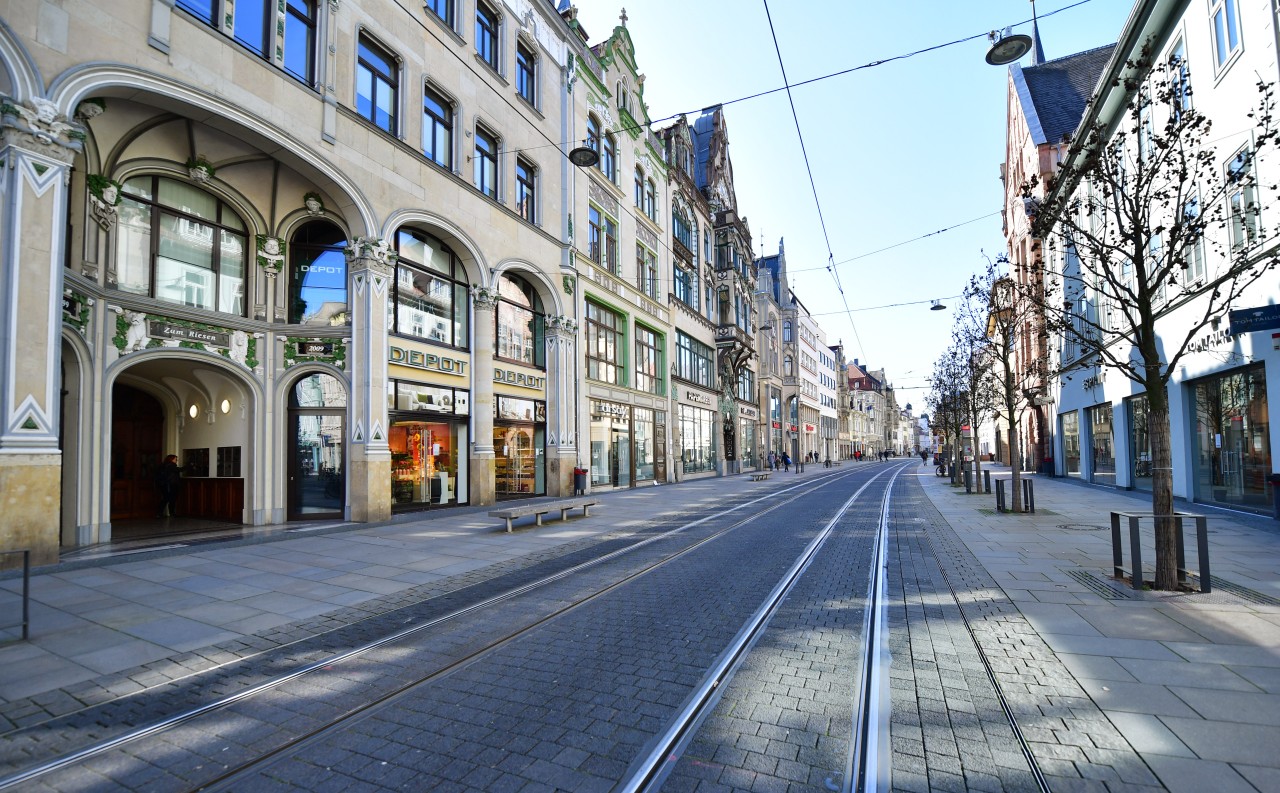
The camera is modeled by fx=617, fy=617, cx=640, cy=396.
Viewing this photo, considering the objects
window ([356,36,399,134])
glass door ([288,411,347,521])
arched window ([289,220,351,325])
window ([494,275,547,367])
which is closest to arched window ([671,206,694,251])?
window ([494,275,547,367])

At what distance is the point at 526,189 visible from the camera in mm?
20938

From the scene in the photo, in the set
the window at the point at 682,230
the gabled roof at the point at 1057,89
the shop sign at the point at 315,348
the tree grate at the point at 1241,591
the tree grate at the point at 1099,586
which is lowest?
the tree grate at the point at 1099,586

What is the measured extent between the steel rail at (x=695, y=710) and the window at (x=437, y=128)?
14886mm

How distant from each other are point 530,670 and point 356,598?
3.48 m

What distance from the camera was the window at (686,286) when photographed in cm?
3462

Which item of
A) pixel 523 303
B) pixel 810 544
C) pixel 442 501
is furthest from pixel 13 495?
pixel 523 303

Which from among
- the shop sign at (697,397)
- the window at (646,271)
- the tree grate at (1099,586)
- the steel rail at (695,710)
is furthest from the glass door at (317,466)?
the shop sign at (697,397)

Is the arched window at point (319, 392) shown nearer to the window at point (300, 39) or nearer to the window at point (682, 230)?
the window at point (300, 39)

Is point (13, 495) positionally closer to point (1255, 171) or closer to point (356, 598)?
point (356, 598)

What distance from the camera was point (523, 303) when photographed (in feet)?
68.6

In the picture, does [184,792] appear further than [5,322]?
No

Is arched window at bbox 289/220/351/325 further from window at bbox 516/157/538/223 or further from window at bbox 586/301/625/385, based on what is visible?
window at bbox 586/301/625/385

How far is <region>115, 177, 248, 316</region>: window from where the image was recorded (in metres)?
11.5

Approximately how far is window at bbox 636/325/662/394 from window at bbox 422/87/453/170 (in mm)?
13284
